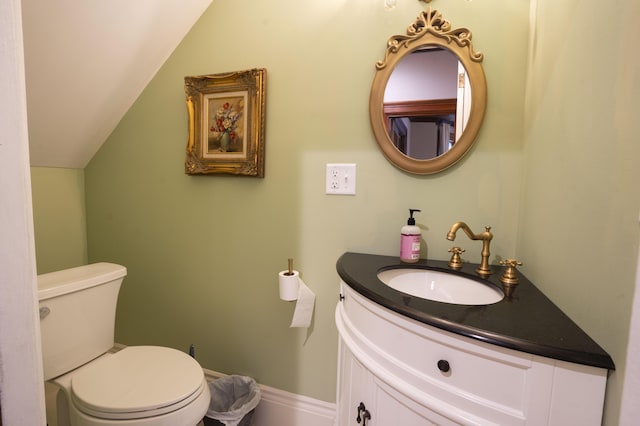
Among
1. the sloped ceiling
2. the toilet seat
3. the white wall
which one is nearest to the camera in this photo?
the white wall

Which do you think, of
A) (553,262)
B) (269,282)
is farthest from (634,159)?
(269,282)

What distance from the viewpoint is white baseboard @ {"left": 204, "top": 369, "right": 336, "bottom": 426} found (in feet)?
4.49

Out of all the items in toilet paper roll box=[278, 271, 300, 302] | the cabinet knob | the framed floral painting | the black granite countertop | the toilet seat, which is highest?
the framed floral painting

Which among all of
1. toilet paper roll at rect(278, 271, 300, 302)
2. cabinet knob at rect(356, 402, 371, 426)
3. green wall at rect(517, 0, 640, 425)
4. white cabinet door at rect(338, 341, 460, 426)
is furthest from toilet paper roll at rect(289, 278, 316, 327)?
green wall at rect(517, 0, 640, 425)

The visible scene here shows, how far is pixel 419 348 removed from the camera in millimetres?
691

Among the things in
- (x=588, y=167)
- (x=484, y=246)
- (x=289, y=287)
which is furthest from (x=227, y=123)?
(x=588, y=167)

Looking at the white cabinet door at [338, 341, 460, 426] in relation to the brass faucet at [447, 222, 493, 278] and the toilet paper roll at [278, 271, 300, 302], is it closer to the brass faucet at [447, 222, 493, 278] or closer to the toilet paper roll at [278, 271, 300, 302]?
the toilet paper roll at [278, 271, 300, 302]

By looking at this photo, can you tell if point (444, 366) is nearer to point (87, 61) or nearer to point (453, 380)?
point (453, 380)

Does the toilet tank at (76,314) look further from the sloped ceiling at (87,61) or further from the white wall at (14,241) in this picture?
the white wall at (14,241)

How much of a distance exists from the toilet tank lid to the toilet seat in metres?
0.31

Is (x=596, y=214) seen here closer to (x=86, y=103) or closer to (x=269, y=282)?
(x=269, y=282)

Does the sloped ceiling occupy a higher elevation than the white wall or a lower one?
higher

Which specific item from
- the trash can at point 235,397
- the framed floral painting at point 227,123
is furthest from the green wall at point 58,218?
the trash can at point 235,397

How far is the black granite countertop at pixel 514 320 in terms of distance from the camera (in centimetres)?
54
